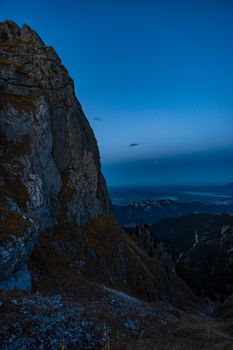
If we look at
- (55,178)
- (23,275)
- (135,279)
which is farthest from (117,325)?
(135,279)

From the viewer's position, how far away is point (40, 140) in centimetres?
4294

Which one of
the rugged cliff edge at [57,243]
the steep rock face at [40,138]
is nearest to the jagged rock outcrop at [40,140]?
the steep rock face at [40,138]

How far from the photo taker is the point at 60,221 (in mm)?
42000

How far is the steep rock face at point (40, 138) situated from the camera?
116 ft

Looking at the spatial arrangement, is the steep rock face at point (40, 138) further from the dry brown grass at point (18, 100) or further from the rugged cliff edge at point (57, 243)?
the rugged cliff edge at point (57, 243)

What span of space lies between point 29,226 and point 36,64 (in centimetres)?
4044

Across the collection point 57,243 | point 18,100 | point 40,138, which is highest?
point 18,100

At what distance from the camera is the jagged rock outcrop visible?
34781 millimetres

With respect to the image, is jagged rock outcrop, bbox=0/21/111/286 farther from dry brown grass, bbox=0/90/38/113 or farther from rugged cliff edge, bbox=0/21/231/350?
rugged cliff edge, bbox=0/21/231/350

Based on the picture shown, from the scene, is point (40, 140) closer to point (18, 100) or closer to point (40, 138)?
point (40, 138)

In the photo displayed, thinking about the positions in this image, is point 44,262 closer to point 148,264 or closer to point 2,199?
point 2,199

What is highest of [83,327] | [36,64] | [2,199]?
[36,64]

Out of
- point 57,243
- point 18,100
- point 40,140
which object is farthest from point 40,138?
point 57,243

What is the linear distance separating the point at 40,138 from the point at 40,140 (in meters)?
0.35
